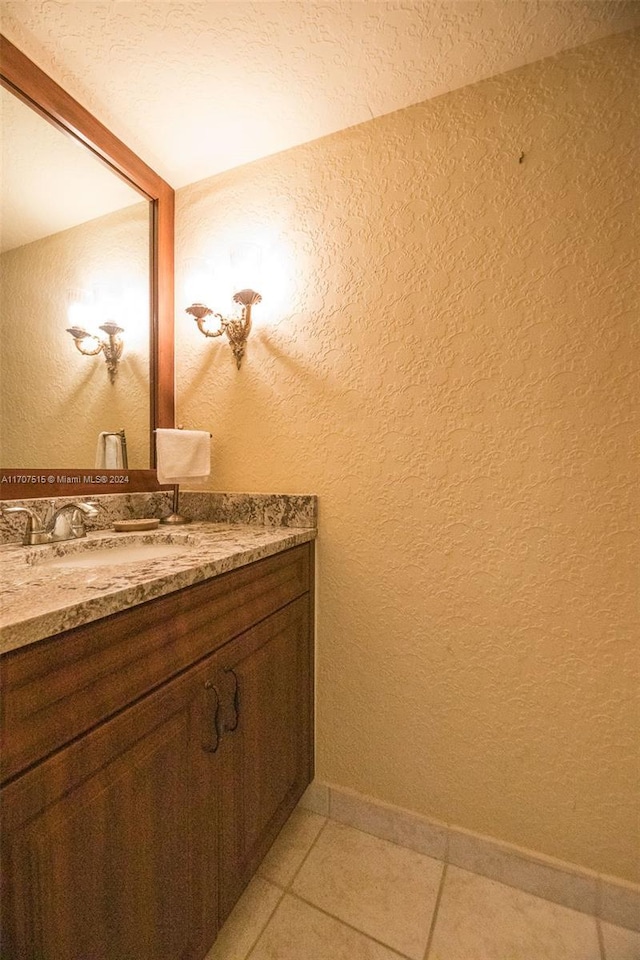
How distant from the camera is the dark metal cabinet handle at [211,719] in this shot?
2.23 feet

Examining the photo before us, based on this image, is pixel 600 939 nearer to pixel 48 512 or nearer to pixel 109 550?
pixel 109 550

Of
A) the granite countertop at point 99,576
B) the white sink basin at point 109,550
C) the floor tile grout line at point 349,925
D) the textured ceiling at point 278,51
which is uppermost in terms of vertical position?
the textured ceiling at point 278,51

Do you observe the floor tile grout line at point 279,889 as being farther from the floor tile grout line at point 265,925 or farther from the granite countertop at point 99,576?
the granite countertop at point 99,576

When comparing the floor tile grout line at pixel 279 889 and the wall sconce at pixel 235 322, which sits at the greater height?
the wall sconce at pixel 235 322

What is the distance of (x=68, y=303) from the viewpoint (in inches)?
40.7

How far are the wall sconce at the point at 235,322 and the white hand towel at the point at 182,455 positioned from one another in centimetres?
30

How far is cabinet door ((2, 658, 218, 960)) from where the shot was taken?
1.37 feet

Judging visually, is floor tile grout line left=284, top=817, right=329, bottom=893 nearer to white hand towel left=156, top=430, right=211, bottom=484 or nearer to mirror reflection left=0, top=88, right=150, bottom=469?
white hand towel left=156, top=430, right=211, bottom=484

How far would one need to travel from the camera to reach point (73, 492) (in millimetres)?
1049

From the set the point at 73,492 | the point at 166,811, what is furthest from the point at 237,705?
the point at 73,492

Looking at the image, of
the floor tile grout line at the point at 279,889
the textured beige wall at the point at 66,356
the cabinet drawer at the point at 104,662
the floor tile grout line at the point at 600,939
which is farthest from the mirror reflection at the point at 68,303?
the floor tile grout line at the point at 600,939

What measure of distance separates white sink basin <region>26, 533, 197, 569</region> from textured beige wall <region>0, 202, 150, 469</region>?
10.1 inches

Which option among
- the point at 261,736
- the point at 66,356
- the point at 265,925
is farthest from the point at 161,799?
the point at 66,356

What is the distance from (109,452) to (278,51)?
1158 mm
